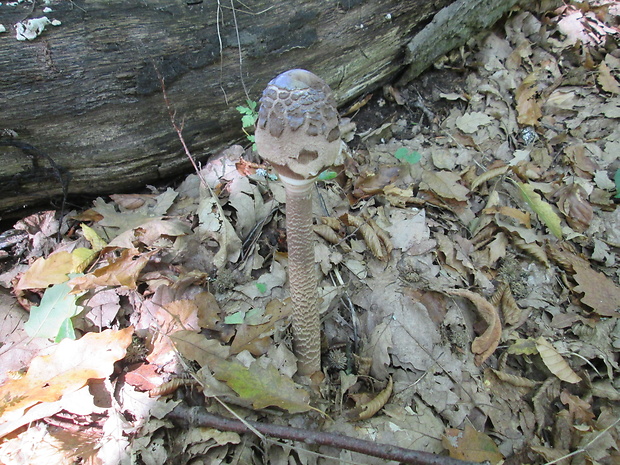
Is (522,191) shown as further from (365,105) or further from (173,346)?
(173,346)

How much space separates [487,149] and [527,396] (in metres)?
2.46

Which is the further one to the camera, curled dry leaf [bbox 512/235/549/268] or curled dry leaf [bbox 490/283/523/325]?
curled dry leaf [bbox 512/235/549/268]

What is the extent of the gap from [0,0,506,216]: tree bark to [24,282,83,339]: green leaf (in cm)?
99

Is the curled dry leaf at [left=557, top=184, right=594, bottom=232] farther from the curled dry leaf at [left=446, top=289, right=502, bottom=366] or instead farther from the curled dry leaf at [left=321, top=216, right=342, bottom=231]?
the curled dry leaf at [left=321, top=216, right=342, bottom=231]

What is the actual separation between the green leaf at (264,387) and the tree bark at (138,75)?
2.01 metres

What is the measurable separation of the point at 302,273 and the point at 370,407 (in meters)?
1.03

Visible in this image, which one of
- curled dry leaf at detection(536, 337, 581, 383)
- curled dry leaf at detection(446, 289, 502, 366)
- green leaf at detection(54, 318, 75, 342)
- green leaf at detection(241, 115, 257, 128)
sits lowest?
curled dry leaf at detection(536, 337, 581, 383)

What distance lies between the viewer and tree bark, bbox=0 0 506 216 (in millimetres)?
2773

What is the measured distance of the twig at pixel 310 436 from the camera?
2104mm

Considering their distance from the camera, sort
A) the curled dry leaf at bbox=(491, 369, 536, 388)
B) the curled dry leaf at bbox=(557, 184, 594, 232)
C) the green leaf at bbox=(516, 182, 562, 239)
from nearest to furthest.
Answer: the curled dry leaf at bbox=(491, 369, 536, 388), the green leaf at bbox=(516, 182, 562, 239), the curled dry leaf at bbox=(557, 184, 594, 232)

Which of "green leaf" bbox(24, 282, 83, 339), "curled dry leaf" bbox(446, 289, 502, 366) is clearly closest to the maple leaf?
"green leaf" bbox(24, 282, 83, 339)

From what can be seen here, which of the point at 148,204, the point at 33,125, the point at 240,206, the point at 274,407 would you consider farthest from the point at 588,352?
the point at 33,125

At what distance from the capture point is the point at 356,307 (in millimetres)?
3053

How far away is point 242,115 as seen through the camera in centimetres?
353
